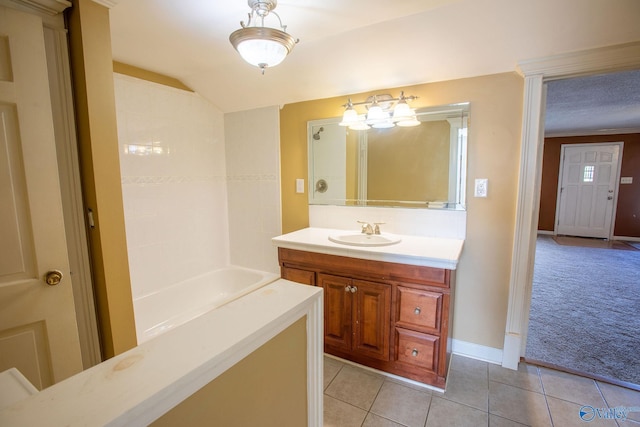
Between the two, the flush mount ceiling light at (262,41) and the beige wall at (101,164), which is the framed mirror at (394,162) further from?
the beige wall at (101,164)

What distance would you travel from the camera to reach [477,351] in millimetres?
2027

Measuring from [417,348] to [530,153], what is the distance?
4.45 feet

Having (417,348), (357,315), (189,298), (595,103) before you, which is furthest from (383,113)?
(595,103)

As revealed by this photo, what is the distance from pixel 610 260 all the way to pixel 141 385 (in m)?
5.85

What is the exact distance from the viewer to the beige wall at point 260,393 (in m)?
0.60

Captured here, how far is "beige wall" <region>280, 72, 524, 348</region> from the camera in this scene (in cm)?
182

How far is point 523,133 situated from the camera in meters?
1.76

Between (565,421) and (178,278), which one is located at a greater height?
(178,278)

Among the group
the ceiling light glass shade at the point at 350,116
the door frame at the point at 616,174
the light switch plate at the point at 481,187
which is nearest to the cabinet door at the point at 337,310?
the light switch plate at the point at 481,187

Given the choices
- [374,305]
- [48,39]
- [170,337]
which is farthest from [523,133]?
[48,39]

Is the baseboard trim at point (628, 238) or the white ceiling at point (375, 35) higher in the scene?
the white ceiling at point (375, 35)

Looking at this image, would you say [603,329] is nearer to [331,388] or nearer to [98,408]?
[331,388]

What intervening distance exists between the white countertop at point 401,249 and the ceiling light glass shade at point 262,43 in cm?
112

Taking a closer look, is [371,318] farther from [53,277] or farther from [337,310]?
[53,277]
